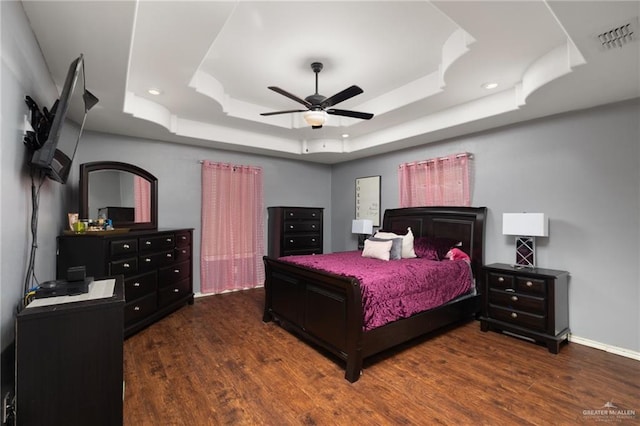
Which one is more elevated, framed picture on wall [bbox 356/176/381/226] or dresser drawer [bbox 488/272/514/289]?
framed picture on wall [bbox 356/176/381/226]

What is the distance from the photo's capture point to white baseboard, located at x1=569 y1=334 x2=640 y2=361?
273 cm

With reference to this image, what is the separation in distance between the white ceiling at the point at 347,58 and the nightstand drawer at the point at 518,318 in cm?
208

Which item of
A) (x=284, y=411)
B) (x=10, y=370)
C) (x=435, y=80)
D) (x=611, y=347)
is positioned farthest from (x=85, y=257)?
(x=611, y=347)

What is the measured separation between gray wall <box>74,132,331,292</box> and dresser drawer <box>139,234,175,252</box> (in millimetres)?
846

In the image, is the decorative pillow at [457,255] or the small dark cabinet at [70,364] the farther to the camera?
the decorative pillow at [457,255]

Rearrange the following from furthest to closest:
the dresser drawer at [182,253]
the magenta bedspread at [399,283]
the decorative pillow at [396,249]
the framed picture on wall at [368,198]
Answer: the framed picture on wall at [368,198] → the dresser drawer at [182,253] → the decorative pillow at [396,249] → the magenta bedspread at [399,283]

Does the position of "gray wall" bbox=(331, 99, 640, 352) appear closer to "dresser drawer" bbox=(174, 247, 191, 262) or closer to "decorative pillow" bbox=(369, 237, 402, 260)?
"decorative pillow" bbox=(369, 237, 402, 260)

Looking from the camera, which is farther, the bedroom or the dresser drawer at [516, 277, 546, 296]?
the dresser drawer at [516, 277, 546, 296]

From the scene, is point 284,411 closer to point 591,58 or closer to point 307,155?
point 591,58

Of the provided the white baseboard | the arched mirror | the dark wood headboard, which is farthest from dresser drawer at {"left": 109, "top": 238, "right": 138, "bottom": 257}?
the white baseboard

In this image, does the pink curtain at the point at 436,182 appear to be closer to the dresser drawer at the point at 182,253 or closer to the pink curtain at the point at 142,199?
the dresser drawer at the point at 182,253

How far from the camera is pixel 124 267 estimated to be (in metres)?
3.10

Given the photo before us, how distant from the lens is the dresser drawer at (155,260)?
335 centimetres

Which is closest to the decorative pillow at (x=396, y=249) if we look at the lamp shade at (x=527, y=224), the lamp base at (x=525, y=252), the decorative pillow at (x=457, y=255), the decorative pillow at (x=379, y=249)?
the decorative pillow at (x=379, y=249)
